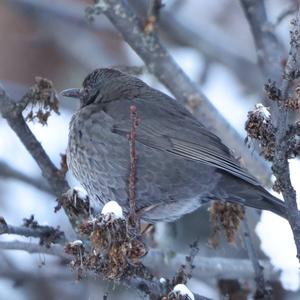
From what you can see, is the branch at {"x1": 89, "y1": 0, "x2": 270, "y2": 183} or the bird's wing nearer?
the bird's wing

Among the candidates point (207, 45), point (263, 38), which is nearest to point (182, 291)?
point (263, 38)

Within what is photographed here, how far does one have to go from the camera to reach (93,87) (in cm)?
625

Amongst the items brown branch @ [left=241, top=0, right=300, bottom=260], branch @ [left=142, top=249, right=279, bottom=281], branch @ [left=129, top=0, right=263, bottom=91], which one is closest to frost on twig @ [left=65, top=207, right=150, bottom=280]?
brown branch @ [left=241, top=0, right=300, bottom=260]

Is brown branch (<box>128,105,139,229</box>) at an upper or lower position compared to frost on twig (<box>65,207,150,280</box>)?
upper

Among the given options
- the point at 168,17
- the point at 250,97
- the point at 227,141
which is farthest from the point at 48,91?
the point at 250,97

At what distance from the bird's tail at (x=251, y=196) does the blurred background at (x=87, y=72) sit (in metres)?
0.20

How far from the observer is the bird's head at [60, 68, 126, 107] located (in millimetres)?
6191

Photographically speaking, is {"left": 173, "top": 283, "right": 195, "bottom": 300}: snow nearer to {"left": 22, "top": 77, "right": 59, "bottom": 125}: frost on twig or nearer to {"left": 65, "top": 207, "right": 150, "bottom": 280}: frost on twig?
{"left": 65, "top": 207, "right": 150, "bottom": 280}: frost on twig

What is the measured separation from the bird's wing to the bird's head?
369mm

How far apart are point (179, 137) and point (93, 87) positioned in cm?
89

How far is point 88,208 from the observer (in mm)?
4938

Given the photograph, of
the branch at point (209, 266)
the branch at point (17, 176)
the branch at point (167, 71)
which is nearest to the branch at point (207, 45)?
the branch at point (167, 71)

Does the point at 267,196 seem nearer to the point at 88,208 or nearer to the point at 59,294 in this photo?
the point at 88,208

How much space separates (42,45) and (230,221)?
572 centimetres
